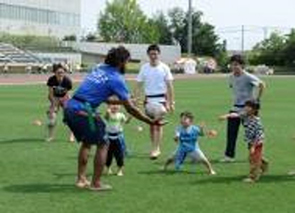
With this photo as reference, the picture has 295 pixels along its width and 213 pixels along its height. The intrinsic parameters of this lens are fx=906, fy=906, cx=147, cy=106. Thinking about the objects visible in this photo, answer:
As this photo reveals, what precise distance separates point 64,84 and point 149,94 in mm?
3311

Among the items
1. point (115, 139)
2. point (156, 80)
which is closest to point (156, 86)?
point (156, 80)

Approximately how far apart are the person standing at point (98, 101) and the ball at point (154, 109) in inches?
150

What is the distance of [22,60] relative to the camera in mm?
96562

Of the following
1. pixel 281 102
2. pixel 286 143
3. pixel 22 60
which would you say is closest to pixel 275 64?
pixel 22 60

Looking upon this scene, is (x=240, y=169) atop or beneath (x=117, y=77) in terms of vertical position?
beneath

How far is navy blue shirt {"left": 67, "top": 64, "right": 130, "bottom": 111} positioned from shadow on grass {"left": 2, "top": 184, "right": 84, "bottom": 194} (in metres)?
1.12

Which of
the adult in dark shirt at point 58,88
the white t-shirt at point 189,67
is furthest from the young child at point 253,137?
the white t-shirt at point 189,67

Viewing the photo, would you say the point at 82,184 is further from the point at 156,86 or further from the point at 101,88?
the point at 156,86

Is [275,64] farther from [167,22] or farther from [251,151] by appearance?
[251,151]

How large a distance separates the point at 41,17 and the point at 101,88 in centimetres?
12571

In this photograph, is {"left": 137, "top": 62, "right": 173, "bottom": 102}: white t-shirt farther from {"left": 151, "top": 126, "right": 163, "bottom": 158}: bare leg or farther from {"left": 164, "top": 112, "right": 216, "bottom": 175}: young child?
{"left": 164, "top": 112, "right": 216, "bottom": 175}: young child

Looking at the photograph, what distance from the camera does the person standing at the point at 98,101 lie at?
11.6m

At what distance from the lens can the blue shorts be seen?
11758 mm

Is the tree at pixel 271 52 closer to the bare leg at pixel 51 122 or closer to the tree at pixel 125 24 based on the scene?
the tree at pixel 125 24
